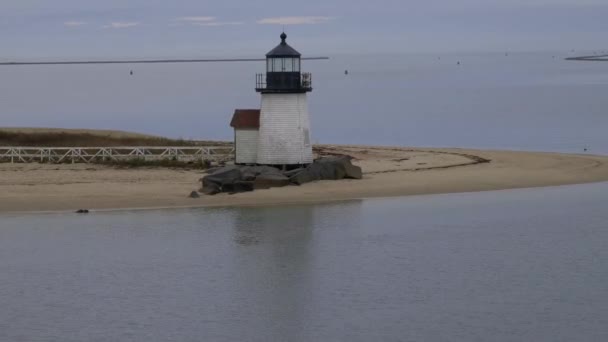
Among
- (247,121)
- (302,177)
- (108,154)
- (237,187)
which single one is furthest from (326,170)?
(108,154)

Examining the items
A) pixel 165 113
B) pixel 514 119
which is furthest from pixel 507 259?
pixel 165 113

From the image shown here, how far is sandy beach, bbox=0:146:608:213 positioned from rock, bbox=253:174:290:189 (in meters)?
0.28

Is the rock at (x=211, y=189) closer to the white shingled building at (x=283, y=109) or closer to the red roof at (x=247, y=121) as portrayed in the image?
the white shingled building at (x=283, y=109)

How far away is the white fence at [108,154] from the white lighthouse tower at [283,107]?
4.96 meters

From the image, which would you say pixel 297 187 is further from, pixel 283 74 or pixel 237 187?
pixel 283 74

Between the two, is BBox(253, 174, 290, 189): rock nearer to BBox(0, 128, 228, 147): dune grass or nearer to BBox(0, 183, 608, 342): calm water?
BBox(0, 183, 608, 342): calm water

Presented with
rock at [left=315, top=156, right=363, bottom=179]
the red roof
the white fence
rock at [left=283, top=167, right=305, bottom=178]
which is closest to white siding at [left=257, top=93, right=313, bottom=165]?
rock at [left=283, top=167, right=305, bottom=178]

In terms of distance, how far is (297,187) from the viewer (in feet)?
107

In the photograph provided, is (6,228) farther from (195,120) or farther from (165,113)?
(165,113)

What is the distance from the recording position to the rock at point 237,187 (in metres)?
31.6

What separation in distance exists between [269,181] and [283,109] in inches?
86.7

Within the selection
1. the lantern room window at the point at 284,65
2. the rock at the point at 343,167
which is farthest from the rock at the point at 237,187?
the lantern room window at the point at 284,65

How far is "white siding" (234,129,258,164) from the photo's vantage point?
111 ft

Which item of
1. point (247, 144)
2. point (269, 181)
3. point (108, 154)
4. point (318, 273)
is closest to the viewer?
point (318, 273)
